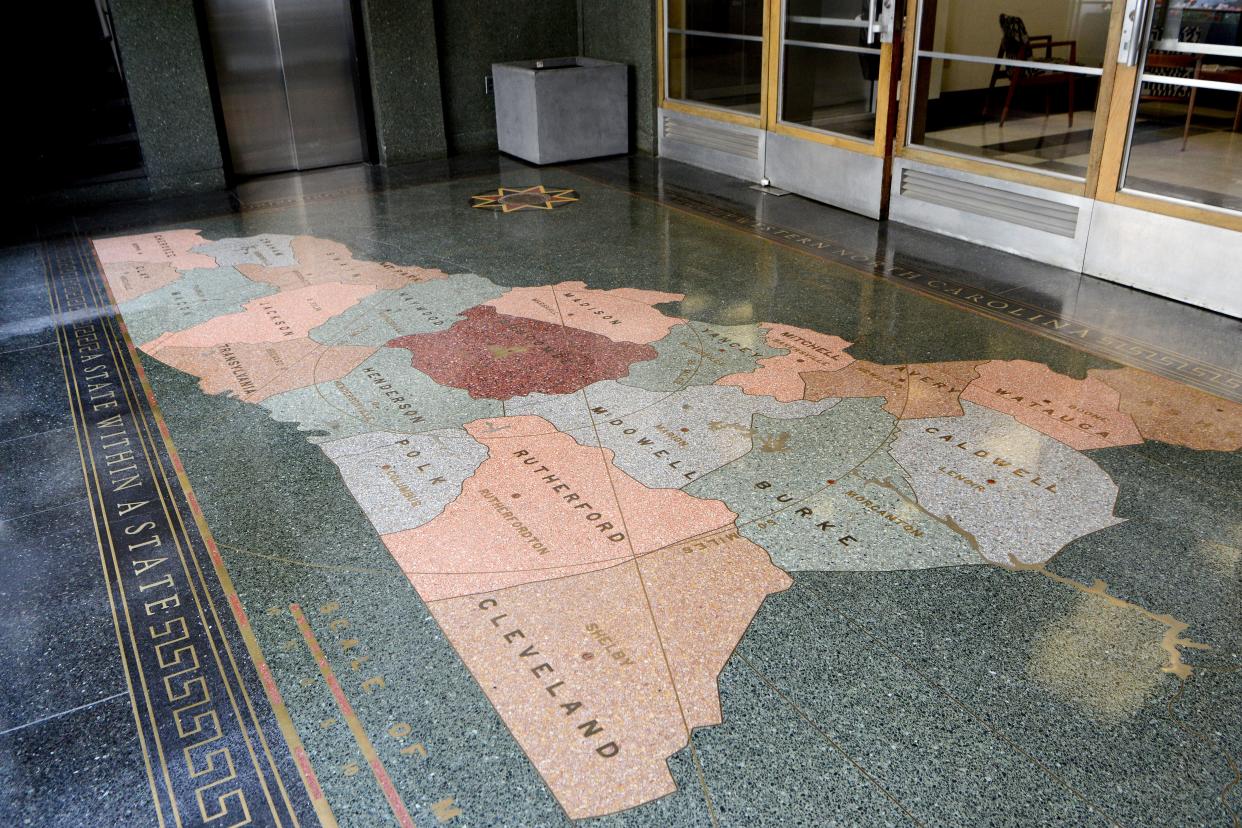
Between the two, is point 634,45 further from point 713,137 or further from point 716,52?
point 713,137

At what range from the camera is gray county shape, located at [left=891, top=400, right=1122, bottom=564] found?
9.85 ft

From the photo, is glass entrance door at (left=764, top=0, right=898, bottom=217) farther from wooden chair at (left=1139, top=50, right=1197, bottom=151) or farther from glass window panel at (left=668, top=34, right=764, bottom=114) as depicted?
wooden chair at (left=1139, top=50, right=1197, bottom=151)

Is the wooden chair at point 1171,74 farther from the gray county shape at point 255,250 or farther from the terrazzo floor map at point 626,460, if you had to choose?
the gray county shape at point 255,250

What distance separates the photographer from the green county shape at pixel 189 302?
488cm

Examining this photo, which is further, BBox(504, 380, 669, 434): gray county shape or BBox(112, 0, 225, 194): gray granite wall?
BBox(112, 0, 225, 194): gray granite wall

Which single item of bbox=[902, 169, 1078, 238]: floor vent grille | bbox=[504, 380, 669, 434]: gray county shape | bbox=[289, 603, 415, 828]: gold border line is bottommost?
bbox=[289, 603, 415, 828]: gold border line

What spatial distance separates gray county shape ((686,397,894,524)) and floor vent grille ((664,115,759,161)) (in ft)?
12.6

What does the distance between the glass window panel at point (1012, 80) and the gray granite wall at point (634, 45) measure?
109 inches

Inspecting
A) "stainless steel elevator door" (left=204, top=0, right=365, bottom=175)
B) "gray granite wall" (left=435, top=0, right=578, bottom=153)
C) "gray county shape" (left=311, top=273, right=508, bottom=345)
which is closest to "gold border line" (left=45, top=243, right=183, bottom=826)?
"gray county shape" (left=311, top=273, right=508, bottom=345)

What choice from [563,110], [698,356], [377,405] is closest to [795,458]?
[698,356]

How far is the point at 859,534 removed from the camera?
3018 mm

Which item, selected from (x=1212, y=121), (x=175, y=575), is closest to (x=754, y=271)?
(x=1212, y=121)

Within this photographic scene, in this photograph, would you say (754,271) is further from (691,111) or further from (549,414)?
(691,111)

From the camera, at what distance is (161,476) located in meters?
3.50
